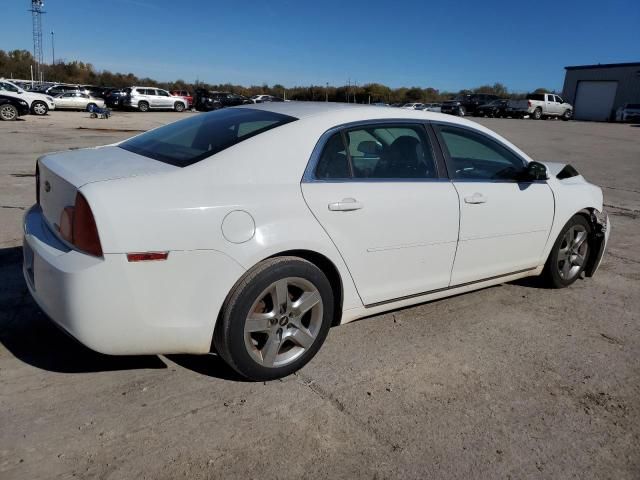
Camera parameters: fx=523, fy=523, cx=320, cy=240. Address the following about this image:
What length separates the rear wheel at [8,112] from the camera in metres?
22.7

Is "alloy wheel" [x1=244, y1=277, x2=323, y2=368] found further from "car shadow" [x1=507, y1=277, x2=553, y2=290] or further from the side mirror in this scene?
"car shadow" [x1=507, y1=277, x2=553, y2=290]

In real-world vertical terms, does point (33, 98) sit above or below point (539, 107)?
below

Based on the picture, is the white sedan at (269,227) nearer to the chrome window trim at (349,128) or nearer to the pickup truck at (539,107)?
the chrome window trim at (349,128)

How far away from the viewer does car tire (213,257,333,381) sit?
109 inches

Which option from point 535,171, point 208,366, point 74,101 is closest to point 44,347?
point 208,366

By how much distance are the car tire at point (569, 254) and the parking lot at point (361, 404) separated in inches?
18.9

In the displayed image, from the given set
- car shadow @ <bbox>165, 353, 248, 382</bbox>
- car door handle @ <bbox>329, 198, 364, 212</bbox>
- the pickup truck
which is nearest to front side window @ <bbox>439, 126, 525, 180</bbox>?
car door handle @ <bbox>329, 198, 364, 212</bbox>

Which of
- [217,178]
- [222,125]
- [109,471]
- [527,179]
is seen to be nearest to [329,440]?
[109,471]

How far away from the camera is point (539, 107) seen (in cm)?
4266

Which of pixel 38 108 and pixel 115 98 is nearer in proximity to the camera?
pixel 38 108

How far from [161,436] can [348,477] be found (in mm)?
918

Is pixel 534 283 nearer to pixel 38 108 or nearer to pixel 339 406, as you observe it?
pixel 339 406

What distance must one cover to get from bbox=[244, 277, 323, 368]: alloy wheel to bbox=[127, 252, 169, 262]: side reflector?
1.82 feet

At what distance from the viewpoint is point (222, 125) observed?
11.4ft
